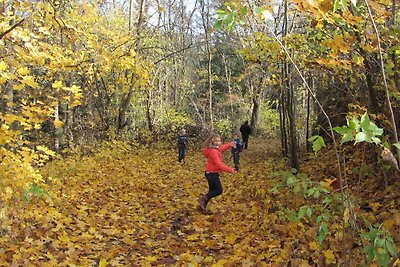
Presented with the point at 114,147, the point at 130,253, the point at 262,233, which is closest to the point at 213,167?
the point at 262,233

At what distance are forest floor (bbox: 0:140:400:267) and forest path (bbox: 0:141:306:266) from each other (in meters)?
0.02

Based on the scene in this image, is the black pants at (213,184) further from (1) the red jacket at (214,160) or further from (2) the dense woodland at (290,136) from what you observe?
(2) the dense woodland at (290,136)

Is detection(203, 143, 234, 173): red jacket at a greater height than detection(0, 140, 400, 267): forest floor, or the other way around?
detection(203, 143, 234, 173): red jacket

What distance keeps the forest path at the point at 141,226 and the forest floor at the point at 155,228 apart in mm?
16

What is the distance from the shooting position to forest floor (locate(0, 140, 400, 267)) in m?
5.27

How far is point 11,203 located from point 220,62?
31604mm

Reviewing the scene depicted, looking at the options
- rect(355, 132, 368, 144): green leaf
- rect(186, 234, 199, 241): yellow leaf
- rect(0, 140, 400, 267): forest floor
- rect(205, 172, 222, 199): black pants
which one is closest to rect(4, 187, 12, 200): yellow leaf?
rect(0, 140, 400, 267): forest floor

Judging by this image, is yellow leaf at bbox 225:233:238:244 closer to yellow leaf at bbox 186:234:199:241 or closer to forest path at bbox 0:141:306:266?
forest path at bbox 0:141:306:266

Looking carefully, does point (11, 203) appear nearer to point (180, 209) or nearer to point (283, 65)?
point (180, 209)

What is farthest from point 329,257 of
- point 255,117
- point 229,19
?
point 255,117

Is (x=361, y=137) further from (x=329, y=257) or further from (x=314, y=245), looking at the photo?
(x=314, y=245)

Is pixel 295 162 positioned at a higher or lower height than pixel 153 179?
higher

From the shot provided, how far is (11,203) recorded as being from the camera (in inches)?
254

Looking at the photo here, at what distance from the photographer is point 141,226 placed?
732 cm
